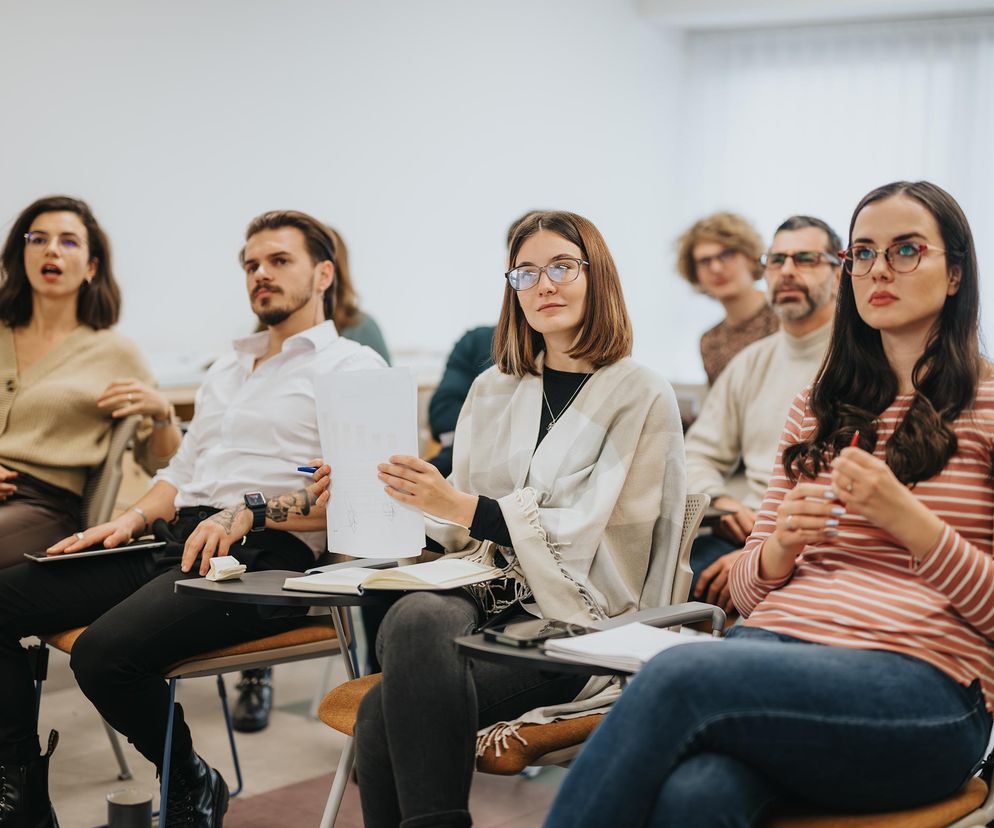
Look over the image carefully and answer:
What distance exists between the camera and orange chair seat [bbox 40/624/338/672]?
7.45ft

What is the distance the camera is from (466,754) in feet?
5.64

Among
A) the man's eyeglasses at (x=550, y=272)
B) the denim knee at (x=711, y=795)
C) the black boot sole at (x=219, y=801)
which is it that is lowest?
the black boot sole at (x=219, y=801)

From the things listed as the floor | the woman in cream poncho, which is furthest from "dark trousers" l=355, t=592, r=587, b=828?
the floor

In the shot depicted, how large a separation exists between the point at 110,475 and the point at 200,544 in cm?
70

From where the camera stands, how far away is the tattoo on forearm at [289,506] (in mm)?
2445

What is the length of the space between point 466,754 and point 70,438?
170 cm

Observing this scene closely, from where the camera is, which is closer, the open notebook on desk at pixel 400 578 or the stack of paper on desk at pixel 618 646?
the stack of paper on desk at pixel 618 646

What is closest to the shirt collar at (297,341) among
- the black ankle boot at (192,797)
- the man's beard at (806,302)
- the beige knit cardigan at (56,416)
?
the beige knit cardigan at (56,416)

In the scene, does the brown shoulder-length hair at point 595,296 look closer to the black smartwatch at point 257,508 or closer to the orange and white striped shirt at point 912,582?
the orange and white striped shirt at point 912,582

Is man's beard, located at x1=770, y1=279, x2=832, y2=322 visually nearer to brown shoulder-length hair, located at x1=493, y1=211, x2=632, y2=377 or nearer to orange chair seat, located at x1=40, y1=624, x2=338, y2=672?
brown shoulder-length hair, located at x1=493, y1=211, x2=632, y2=377

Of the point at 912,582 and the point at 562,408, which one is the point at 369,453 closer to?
the point at 562,408

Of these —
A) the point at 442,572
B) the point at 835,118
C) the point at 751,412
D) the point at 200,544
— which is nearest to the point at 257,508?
the point at 200,544

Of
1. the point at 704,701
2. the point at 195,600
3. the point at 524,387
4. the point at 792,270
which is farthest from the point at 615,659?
the point at 792,270

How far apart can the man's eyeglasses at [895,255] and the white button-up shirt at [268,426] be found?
4.01 ft
